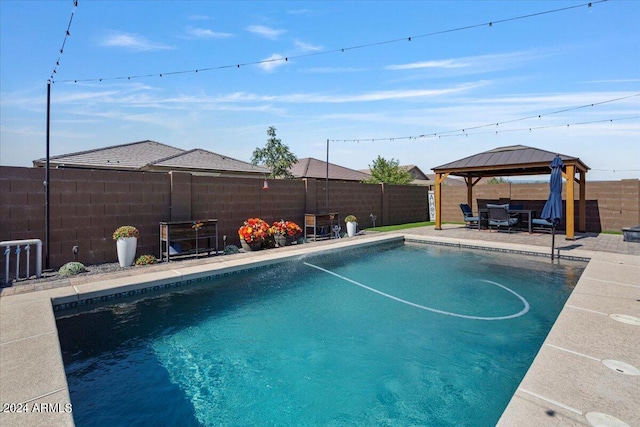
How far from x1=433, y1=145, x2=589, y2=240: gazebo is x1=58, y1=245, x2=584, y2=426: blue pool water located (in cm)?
429

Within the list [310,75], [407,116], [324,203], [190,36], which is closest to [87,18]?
[190,36]

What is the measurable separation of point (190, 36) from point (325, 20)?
10.7 ft

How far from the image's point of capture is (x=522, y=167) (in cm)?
1059

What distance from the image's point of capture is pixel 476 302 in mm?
4871

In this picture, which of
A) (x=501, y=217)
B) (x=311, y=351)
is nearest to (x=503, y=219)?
(x=501, y=217)

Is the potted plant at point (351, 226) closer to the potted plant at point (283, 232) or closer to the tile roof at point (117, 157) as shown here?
the potted plant at point (283, 232)

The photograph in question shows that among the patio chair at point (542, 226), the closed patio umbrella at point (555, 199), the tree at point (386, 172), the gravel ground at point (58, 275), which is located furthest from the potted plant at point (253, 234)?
the tree at point (386, 172)

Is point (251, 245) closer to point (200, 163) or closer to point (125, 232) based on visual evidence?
point (125, 232)

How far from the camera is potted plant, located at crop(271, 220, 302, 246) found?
8.66 meters

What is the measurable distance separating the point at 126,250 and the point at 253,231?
8.81ft

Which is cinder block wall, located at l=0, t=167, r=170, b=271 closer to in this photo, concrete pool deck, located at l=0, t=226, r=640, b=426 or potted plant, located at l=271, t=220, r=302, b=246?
concrete pool deck, located at l=0, t=226, r=640, b=426

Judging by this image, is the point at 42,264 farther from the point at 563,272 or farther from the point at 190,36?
the point at 563,272

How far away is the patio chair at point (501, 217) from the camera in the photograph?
421 inches

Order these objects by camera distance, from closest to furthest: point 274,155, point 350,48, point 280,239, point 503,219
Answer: point 350,48 < point 280,239 < point 503,219 < point 274,155
